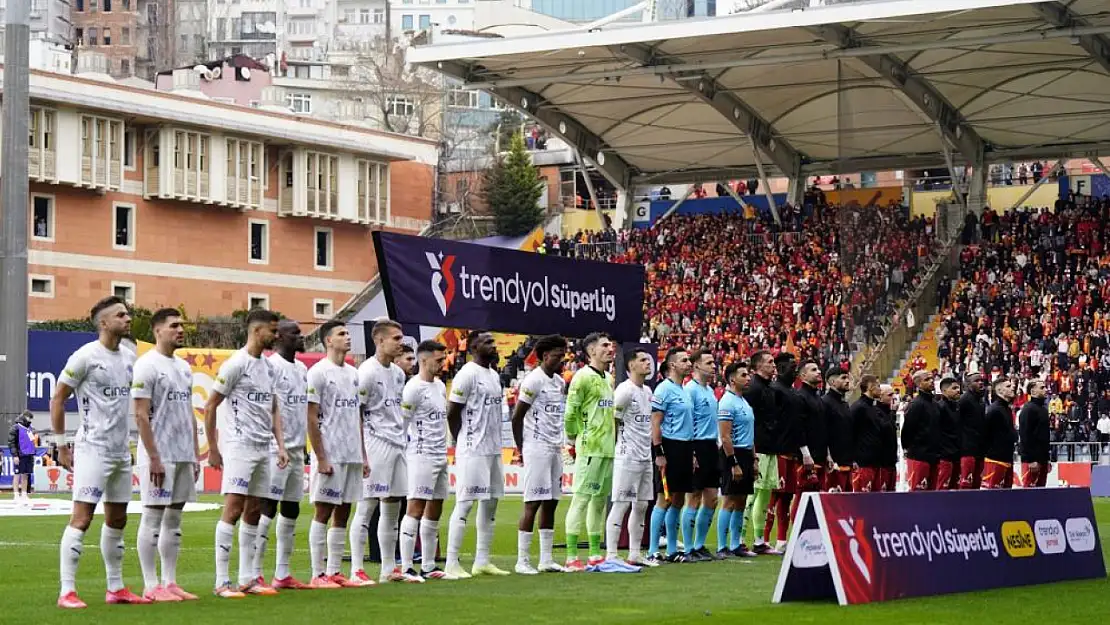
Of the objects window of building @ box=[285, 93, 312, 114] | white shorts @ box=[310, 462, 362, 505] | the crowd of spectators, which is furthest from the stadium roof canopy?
window of building @ box=[285, 93, 312, 114]

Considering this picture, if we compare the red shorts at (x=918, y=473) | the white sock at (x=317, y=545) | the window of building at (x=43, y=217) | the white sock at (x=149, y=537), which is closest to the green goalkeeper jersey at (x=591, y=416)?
the white sock at (x=317, y=545)

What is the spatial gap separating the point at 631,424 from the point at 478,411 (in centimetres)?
163

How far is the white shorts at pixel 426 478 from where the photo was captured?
619 inches

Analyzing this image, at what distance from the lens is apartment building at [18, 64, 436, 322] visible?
67.1m

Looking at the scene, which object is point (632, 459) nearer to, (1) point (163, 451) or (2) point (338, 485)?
(2) point (338, 485)

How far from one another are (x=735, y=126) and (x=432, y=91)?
5664cm

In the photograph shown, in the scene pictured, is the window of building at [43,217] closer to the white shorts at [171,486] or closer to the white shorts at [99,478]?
the white shorts at [171,486]

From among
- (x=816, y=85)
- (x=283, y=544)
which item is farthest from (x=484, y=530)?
(x=816, y=85)

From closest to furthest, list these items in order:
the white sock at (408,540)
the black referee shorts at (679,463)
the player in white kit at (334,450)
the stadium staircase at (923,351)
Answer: the player in white kit at (334,450) → the white sock at (408,540) → the black referee shorts at (679,463) → the stadium staircase at (923,351)

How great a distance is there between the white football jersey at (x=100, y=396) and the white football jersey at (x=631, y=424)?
205 inches

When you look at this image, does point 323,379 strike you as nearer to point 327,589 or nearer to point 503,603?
point 327,589

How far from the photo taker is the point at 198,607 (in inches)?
510

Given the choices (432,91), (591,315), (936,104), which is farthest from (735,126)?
(432,91)

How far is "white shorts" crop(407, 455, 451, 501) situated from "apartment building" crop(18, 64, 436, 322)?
173 feet
